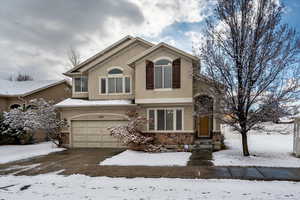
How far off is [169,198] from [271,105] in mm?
7032

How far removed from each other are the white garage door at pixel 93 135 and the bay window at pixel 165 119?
207cm

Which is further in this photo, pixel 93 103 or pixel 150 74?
pixel 93 103

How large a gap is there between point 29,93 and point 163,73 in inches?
512

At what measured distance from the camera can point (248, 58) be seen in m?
9.74

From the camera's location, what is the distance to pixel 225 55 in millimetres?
10227

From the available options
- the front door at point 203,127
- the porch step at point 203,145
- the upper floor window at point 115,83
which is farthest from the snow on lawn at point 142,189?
the upper floor window at point 115,83

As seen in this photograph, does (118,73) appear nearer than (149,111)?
No

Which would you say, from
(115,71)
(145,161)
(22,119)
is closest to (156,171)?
(145,161)

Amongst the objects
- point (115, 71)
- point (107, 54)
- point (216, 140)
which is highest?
point (107, 54)

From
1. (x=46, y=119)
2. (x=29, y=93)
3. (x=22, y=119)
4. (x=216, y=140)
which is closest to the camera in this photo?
(x=216, y=140)

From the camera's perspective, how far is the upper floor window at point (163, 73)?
517 inches

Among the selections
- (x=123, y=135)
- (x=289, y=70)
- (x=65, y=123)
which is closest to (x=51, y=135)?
(x=65, y=123)

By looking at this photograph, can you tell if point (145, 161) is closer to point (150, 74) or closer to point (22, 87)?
point (150, 74)

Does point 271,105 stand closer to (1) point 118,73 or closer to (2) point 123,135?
(2) point 123,135
